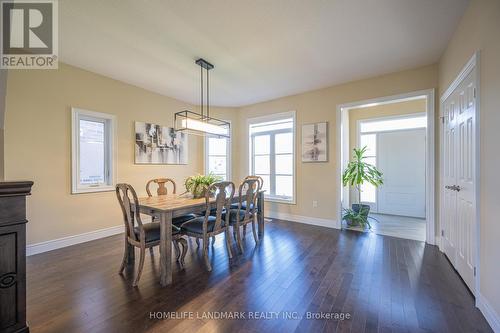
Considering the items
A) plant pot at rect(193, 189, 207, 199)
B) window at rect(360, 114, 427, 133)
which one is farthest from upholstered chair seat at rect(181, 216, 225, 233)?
window at rect(360, 114, 427, 133)

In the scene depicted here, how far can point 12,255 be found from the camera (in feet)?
4.29

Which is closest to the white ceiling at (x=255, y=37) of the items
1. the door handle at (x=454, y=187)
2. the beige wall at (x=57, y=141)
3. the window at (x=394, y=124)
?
the beige wall at (x=57, y=141)

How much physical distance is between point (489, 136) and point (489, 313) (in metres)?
1.36

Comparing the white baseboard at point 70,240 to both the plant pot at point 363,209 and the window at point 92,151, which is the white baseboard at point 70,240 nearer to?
the window at point 92,151

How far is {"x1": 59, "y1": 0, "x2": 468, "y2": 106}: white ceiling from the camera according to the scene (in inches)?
81.7

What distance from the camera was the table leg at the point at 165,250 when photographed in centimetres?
213

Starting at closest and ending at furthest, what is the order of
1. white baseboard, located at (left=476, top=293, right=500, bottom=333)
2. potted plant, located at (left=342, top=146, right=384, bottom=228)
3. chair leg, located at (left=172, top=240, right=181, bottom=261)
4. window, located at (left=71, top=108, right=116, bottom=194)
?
white baseboard, located at (left=476, top=293, right=500, bottom=333) → chair leg, located at (left=172, top=240, right=181, bottom=261) → window, located at (left=71, top=108, right=116, bottom=194) → potted plant, located at (left=342, top=146, right=384, bottom=228)

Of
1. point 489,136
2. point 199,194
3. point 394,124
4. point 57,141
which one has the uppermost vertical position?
point 394,124

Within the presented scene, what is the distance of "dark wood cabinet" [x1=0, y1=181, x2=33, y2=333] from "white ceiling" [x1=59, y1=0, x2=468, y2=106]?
1.85 m

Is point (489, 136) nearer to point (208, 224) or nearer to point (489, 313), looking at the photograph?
point (489, 313)

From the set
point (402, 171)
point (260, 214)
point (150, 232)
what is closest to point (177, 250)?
point (150, 232)

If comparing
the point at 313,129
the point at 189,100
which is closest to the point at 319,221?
the point at 313,129

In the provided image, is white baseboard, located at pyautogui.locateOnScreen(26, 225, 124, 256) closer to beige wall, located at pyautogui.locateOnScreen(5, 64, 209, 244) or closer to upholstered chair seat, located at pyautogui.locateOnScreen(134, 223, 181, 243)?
beige wall, located at pyautogui.locateOnScreen(5, 64, 209, 244)

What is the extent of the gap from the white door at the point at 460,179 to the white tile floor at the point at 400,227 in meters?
0.79
